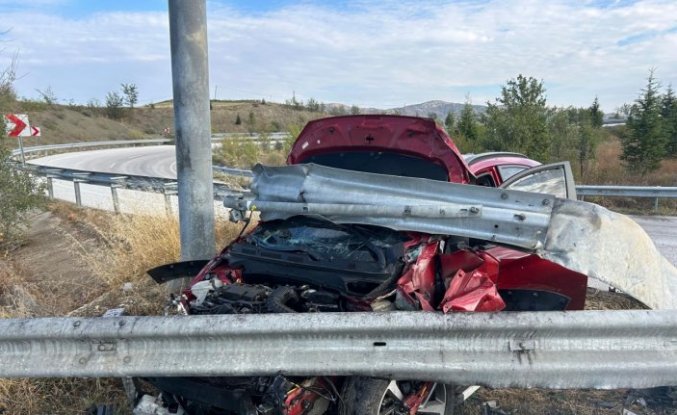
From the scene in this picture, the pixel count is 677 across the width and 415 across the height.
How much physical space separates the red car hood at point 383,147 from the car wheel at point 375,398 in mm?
1669

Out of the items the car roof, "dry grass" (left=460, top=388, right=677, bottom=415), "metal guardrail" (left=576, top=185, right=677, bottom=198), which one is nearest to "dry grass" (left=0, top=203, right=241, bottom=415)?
"dry grass" (left=460, top=388, right=677, bottom=415)

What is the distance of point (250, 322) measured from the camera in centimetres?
219

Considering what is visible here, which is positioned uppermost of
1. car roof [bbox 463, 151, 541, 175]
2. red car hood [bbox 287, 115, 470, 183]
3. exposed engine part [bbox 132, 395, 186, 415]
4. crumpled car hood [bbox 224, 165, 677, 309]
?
red car hood [bbox 287, 115, 470, 183]

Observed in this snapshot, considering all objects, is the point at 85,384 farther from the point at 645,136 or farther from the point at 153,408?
the point at 645,136

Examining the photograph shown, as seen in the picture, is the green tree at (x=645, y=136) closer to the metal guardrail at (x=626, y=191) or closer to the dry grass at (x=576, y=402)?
the metal guardrail at (x=626, y=191)

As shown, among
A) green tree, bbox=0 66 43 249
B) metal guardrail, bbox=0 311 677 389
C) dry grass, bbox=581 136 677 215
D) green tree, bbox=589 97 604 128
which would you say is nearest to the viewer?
metal guardrail, bbox=0 311 677 389

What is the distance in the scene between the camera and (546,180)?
4277mm

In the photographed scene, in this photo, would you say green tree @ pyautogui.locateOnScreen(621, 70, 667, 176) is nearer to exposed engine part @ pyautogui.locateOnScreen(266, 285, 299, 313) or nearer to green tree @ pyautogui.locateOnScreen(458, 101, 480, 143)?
green tree @ pyautogui.locateOnScreen(458, 101, 480, 143)

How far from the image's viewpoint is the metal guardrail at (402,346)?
2.17 metres

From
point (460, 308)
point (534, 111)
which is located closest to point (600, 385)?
point (460, 308)

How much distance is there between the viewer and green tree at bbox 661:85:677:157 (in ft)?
63.7

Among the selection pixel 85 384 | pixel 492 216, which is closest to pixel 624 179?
pixel 492 216

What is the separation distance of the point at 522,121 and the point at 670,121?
8221mm

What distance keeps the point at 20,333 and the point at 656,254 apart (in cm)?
341
